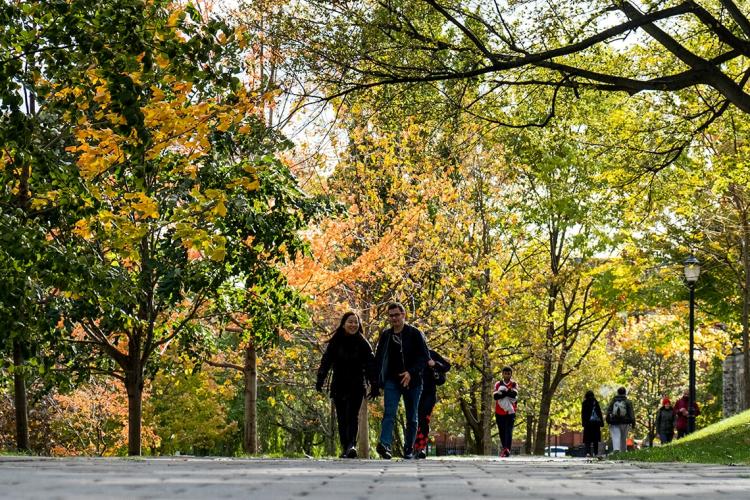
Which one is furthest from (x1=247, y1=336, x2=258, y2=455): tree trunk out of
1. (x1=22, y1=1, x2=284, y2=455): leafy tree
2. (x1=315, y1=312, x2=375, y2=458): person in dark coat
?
(x1=315, y1=312, x2=375, y2=458): person in dark coat

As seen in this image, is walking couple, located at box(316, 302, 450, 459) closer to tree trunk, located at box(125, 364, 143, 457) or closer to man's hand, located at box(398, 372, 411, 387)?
man's hand, located at box(398, 372, 411, 387)

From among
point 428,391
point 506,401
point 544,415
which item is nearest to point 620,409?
point 506,401

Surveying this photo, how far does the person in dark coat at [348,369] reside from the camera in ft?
39.9

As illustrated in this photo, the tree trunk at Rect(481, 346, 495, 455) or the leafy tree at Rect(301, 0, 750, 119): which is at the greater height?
the leafy tree at Rect(301, 0, 750, 119)

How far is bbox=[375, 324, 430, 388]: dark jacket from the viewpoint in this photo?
1209cm

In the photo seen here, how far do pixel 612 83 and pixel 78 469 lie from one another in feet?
31.0

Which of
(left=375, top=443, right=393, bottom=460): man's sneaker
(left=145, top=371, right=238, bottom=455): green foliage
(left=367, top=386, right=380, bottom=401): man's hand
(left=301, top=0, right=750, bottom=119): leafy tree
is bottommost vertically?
(left=145, top=371, right=238, bottom=455): green foliage

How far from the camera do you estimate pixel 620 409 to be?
70.9 ft

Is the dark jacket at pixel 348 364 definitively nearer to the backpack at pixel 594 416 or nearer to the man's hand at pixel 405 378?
the man's hand at pixel 405 378

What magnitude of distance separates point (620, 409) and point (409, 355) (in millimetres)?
10747

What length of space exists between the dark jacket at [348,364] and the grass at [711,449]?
4.24 metres

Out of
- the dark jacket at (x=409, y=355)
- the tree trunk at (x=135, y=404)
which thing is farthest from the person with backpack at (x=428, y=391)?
the tree trunk at (x=135, y=404)

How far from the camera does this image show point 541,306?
31.7 metres

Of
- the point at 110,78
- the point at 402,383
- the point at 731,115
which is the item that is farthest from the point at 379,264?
the point at 110,78
